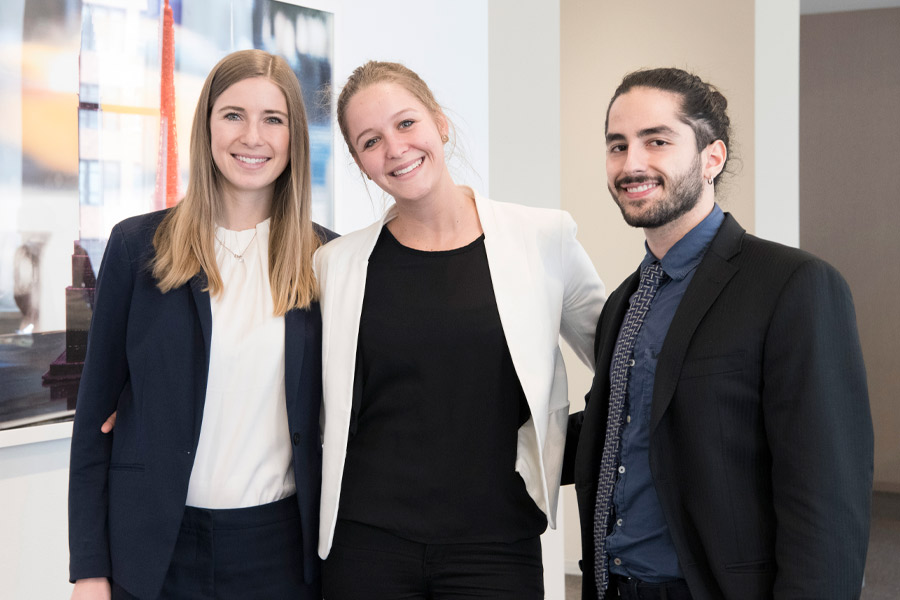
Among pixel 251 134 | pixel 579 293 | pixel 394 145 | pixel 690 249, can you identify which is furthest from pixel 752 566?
pixel 251 134

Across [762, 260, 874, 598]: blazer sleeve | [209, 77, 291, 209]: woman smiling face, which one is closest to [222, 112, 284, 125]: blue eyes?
[209, 77, 291, 209]: woman smiling face

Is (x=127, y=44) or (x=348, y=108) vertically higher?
(x=127, y=44)

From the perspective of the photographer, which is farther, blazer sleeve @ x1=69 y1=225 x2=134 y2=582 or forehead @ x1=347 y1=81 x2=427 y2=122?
forehead @ x1=347 y1=81 x2=427 y2=122

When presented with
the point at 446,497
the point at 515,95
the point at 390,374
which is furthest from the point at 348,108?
the point at 515,95

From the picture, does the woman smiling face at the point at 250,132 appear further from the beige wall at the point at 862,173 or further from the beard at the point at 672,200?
the beige wall at the point at 862,173

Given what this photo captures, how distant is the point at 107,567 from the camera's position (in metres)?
1.75

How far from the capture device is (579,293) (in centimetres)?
204

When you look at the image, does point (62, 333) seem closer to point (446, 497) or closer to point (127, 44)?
point (127, 44)

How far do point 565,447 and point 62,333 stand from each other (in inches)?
64.2

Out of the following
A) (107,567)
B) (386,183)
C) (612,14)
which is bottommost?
(107,567)

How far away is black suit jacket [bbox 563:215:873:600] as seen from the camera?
131 cm

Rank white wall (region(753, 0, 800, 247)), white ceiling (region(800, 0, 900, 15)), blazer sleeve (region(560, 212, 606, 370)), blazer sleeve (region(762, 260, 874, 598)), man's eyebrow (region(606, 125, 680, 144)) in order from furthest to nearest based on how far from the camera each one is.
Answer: white ceiling (region(800, 0, 900, 15)) → white wall (region(753, 0, 800, 247)) → blazer sleeve (region(560, 212, 606, 370)) → man's eyebrow (region(606, 125, 680, 144)) → blazer sleeve (region(762, 260, 874, 598))

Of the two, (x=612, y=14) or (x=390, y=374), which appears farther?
(x=612, y=14)

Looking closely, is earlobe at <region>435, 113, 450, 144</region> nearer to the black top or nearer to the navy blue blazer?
the black top
